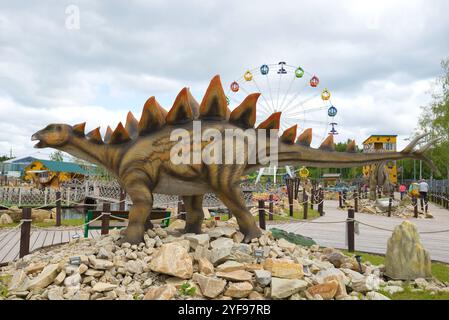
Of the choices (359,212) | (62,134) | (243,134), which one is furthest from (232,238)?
(359,212)

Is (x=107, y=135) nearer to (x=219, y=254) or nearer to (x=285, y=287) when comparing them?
(x=219, y=254)

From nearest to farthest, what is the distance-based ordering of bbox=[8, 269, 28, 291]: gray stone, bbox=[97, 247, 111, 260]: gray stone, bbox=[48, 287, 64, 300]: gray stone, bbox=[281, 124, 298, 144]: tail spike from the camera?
bbox=[48, 287, 64, 300]: gray stone, bbox=[8, 269, 28, 291]: gray stone, bbox=[97, 247, 111, 260]: gray stone, bbox=[281, 124, 298, 144]: tail spike

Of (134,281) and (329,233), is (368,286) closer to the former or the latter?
(134,281)

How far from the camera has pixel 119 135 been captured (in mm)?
4352

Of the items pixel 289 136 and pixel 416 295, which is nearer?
pixel 416 295

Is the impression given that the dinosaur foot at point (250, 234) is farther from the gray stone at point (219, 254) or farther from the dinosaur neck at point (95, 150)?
the dinosaur neck at point (95, 150)

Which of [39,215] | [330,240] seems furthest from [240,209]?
[39,215]

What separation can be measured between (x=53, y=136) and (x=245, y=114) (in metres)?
2.34

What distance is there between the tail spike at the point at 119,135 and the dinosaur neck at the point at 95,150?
0.30 ft

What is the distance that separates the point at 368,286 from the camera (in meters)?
3.50

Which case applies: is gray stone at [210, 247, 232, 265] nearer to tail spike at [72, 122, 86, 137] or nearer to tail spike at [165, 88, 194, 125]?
tail spike at [165, 88, 194, 125]

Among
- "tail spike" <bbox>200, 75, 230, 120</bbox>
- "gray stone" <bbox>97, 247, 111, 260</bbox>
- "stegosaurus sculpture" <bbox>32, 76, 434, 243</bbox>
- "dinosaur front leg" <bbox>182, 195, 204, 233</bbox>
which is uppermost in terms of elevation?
"tail spike" <bbox>200, 75, 230, 120</bbox>

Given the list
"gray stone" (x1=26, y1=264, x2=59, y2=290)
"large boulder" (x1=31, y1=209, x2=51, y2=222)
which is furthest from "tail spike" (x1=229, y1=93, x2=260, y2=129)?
"large boulder" (x1=31, y1=209, x2=51, y2=222)

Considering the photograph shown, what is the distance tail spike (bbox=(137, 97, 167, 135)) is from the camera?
425 centimetres
